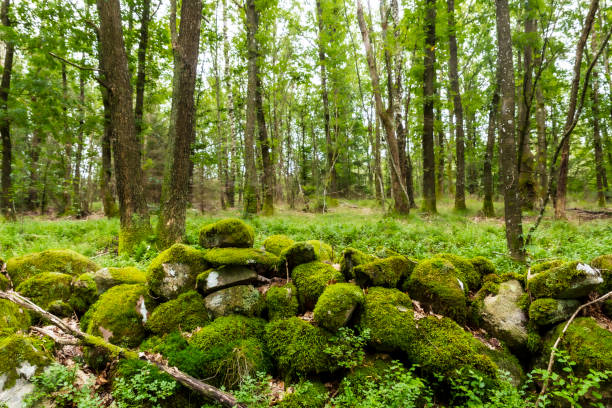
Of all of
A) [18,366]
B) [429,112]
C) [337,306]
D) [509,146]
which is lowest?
[18,366]

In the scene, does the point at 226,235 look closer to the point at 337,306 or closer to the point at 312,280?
the point at 312,280

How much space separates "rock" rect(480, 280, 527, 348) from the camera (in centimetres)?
334

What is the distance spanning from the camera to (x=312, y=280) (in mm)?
3934

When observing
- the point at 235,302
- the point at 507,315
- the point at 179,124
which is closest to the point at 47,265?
the point at 235,302

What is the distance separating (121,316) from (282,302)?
2.09 meters

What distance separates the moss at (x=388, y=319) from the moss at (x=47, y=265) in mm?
4466

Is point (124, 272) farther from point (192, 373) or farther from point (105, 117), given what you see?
point (105, 117)

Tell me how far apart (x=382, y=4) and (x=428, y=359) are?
12.2m

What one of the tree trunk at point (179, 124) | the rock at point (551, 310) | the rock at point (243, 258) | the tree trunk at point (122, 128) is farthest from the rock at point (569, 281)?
the tree trunk at point (122, 128)

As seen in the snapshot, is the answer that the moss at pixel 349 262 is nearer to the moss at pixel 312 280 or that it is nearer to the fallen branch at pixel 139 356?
the moss at pixel 312 280

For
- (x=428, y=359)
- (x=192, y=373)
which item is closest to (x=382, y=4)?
(x=428, y=359)

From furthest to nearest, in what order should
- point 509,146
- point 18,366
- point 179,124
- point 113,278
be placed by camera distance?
point 179,124 → point 509,146 → point 113,278 → point 18,366

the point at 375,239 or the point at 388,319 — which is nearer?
the point at 388,319

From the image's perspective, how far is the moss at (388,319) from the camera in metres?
3.24
